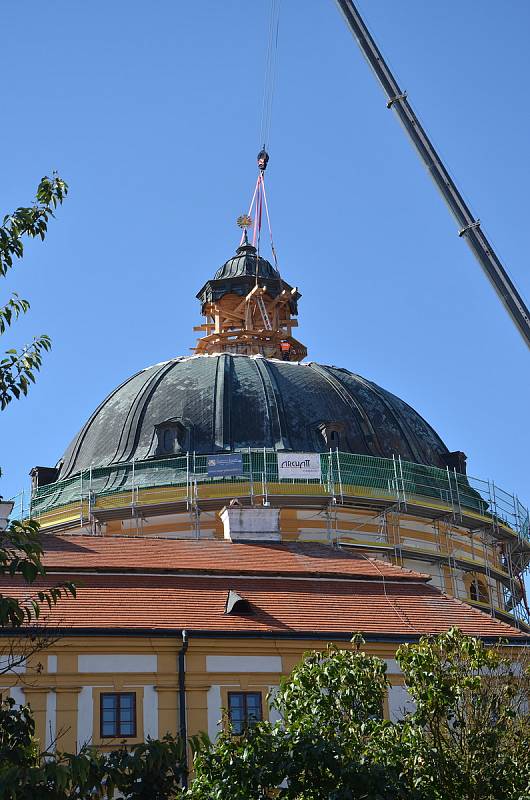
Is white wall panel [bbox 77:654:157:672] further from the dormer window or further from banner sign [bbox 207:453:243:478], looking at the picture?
the dormer window

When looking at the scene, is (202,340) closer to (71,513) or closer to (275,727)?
(71,513)

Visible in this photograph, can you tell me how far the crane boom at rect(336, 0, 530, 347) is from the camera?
30266 millimetres

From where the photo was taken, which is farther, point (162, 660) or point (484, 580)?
point (484, 580)

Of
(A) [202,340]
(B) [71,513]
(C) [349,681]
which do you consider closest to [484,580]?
(B) [71,513]

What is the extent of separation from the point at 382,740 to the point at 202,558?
1280cm

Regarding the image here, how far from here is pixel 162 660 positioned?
24.6m

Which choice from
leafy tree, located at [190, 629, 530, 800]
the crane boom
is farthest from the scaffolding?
leafy tree, located at [190, 629, 530, 800]

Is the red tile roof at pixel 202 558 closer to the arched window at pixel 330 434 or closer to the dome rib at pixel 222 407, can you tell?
the arched window at pixel 330 434

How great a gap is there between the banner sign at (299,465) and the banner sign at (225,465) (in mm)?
1317

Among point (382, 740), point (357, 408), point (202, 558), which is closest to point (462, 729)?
point (382, 740)

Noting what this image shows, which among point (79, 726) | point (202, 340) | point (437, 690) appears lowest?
point (437, 690)

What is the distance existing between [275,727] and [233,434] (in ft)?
91.9

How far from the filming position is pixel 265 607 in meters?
26.6

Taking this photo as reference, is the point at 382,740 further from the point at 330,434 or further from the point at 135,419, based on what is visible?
the point at 135,419
